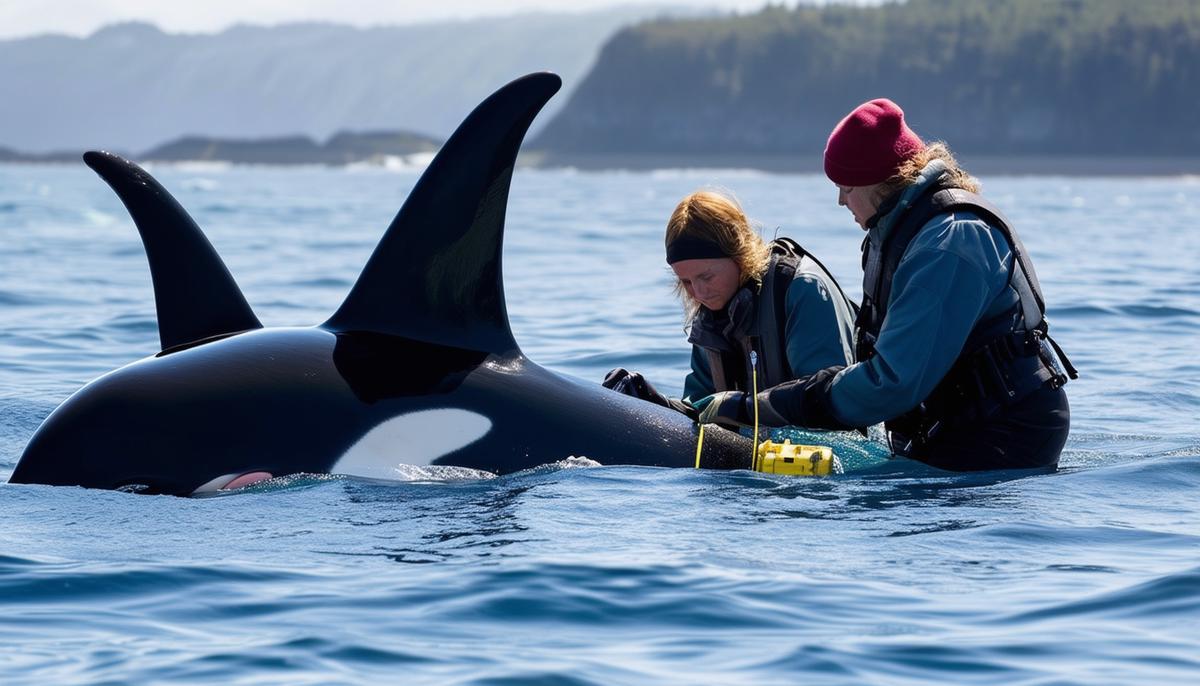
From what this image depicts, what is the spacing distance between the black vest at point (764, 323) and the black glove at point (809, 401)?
15.2 inches

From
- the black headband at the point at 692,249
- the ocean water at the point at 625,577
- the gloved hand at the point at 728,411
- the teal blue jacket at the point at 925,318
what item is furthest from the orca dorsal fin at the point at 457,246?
the teal blue jacket at the point at 925,318

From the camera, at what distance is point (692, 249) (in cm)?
720

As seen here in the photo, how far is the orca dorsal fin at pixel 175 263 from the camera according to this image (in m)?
7.11

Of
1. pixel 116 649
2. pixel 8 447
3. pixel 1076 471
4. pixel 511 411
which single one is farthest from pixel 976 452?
pixel 8 447

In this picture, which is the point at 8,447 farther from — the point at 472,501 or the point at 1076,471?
the point at 1076,471

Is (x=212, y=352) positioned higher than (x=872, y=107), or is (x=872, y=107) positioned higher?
(x=872, y=107)

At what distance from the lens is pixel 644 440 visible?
704cm

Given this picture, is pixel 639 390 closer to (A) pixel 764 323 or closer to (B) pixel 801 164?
(A) pixel 764 323

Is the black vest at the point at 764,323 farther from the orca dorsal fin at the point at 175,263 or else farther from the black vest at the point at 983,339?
the orca dorsal fin at the point at 175,263

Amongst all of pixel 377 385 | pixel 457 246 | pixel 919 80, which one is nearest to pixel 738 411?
pixel 457 246

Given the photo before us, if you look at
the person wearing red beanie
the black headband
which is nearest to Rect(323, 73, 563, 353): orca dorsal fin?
the black headband

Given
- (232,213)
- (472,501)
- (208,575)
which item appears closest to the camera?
(208,575)

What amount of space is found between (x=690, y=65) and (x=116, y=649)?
580ft

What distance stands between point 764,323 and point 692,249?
1.51 feet
